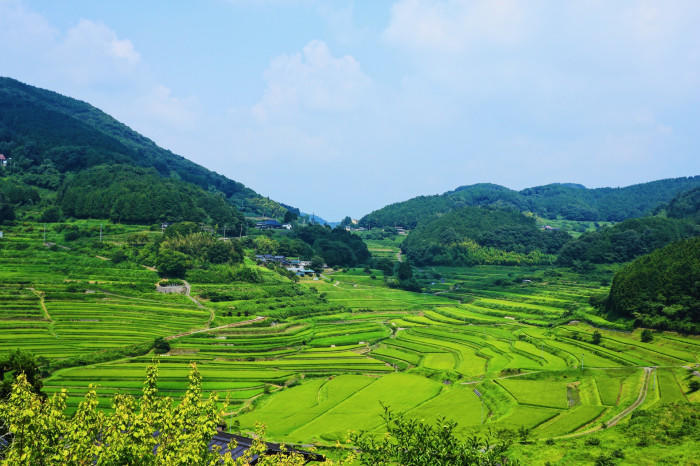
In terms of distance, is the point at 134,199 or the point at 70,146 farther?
the point at 70,146

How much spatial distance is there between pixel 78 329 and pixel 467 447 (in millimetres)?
39658

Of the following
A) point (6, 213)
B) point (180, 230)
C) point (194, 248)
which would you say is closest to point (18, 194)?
point (6, 213)

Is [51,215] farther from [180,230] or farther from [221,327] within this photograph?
[221,327]

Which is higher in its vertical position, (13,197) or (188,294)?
(13,197)

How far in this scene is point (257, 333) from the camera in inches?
2037

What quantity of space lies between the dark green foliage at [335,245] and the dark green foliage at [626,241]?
38613 millimetres

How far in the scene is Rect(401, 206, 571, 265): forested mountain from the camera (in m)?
106

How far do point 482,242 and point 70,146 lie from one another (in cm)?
9243

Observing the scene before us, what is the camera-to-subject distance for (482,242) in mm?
113375

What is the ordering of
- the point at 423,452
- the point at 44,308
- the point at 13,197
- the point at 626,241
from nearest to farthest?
the point at 423,452, the point at 44,308, the point at 13,197, the point at 626,241

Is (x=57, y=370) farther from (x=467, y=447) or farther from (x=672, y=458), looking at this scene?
(x=672, y=458)

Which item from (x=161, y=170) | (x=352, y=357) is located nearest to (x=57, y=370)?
(x=352, y=357)

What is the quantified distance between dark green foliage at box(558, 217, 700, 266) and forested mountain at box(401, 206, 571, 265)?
9132 mm

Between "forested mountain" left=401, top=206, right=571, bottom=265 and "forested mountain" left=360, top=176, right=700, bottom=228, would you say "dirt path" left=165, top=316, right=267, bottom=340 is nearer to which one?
"forested mountain" left=401, top=206, right=571, bottom=265
